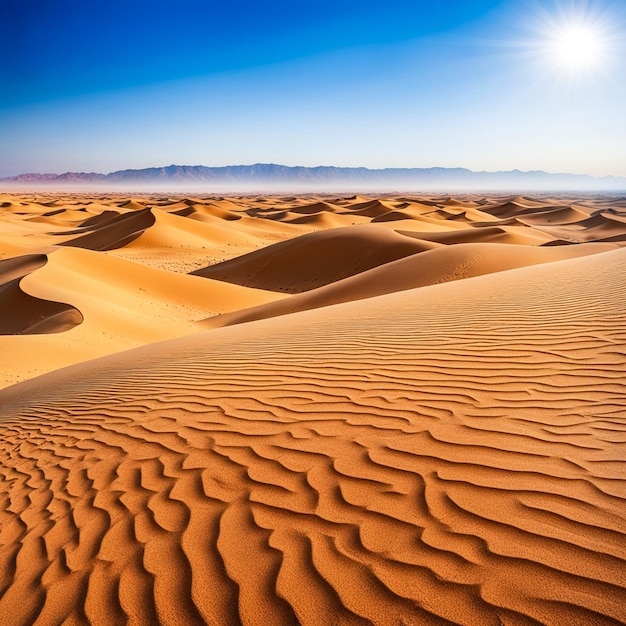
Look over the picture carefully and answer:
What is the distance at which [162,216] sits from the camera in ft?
152

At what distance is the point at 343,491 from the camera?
2.77 meters

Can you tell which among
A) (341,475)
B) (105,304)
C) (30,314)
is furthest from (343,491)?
(105,304)

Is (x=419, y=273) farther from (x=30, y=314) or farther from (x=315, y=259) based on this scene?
(x=315, y=259)

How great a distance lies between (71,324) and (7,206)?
7447cm

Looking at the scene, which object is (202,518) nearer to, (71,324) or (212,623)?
(212,623)

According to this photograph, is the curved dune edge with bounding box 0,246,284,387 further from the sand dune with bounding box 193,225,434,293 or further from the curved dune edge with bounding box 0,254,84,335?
the sand dune with bounding box 193,225,434,293

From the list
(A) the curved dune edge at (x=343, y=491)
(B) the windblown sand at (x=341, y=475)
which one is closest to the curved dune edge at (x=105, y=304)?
(B) the windblown sand at (x=341, y=475)

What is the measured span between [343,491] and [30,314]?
1426 centimetres

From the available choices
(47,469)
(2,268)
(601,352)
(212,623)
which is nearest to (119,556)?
(212,623)

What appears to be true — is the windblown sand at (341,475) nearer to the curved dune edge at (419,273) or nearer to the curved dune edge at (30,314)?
the curved dune edge at (30,314)

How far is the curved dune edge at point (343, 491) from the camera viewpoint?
2047 mm

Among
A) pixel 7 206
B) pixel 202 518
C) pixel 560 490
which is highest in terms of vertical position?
pixel 560 490

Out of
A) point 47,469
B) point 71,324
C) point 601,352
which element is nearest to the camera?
point 47,469

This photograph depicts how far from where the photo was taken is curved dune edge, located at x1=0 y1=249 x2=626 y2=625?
6.72ft
